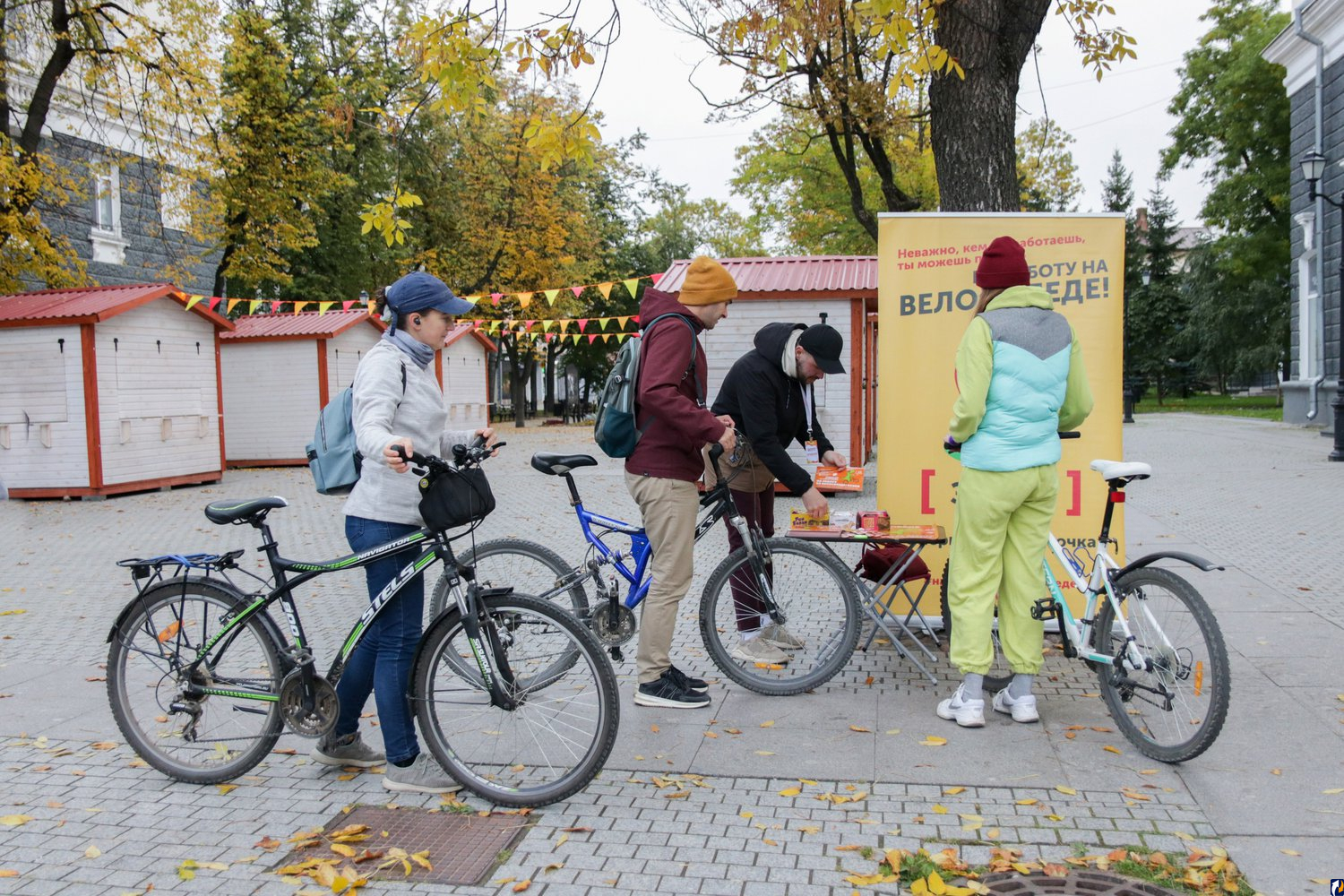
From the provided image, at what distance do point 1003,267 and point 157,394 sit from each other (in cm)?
1469

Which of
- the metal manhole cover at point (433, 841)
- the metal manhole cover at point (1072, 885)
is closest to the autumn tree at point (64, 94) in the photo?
the metal manhole cover at point (433, 841)

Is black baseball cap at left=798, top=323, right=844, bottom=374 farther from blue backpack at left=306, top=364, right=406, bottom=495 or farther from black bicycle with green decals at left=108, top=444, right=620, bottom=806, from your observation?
blue backpack at left=306, top=364, right=406, bottom=495

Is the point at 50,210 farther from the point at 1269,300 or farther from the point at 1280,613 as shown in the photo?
the point at 1269,300

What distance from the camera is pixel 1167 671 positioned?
409cm

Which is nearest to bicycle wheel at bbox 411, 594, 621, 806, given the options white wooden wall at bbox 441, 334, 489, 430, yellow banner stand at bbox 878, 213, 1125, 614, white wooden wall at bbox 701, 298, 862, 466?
yellow banner stand at bbox 878, 213, 1125, 614

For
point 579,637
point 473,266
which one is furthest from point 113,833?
point 473,266

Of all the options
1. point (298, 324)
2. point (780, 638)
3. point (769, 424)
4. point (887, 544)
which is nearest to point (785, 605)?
point (780, 638)

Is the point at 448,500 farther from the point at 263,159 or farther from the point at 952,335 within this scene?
the point at 263,159

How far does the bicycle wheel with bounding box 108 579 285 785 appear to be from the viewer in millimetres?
4098

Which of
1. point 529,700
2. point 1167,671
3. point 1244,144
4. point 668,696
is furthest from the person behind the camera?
point 1244,144

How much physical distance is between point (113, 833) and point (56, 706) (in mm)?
1797

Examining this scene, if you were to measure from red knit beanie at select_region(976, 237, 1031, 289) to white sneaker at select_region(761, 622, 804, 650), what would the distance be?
1919 mm

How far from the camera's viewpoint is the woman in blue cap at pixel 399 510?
3984 mm

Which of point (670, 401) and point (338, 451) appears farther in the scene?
point (670, 401)
